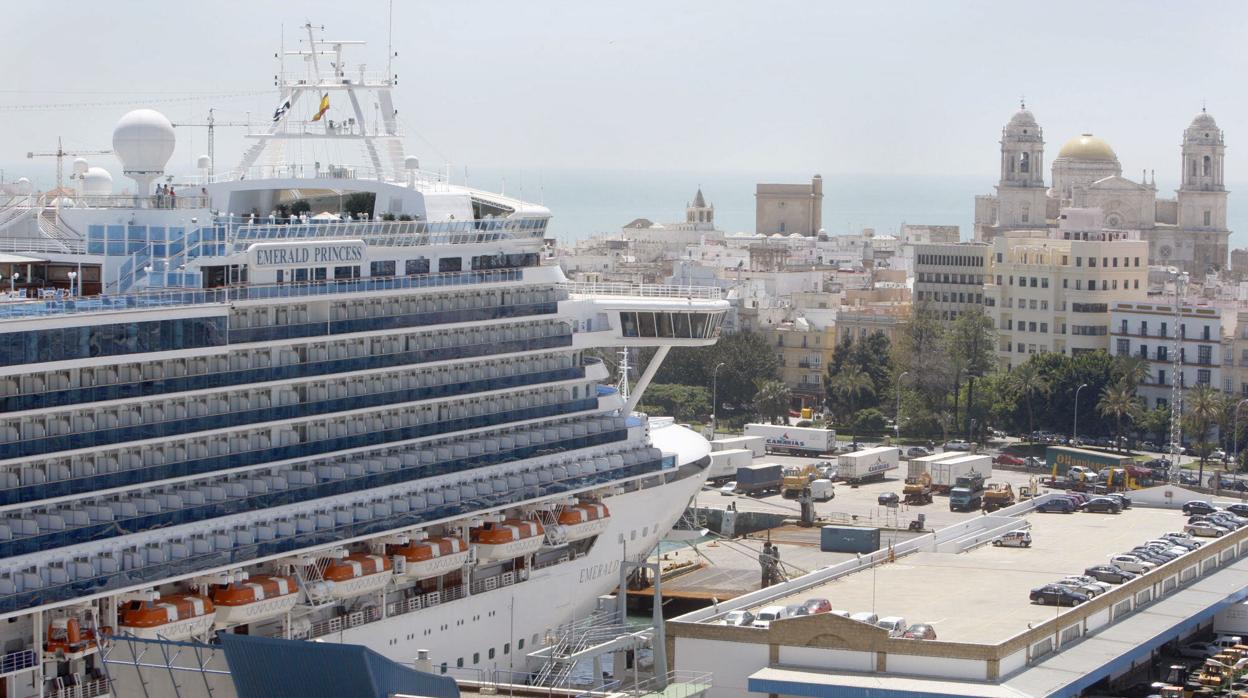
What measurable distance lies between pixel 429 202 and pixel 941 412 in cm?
5280

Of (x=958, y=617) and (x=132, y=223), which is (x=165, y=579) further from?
(x=958, y=617)

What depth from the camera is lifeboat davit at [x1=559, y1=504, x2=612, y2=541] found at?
52.6 m

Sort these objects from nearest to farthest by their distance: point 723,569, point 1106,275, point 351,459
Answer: point 351,459 < point 723,569 < point 1106,275

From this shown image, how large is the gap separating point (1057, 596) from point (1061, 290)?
58900 mm

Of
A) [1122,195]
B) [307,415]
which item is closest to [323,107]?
[307,415]

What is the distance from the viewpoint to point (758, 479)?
85188 mm

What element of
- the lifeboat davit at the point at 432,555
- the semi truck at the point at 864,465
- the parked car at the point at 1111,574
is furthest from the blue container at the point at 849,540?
the lifeboat davit at the point at 432,555

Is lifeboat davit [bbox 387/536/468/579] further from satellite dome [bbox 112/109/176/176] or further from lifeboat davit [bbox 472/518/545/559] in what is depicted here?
satellite dome [bbox 112/109/176/176]

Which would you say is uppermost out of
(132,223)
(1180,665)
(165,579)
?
(132,223)

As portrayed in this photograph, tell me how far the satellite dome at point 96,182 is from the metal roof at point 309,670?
13.2 m

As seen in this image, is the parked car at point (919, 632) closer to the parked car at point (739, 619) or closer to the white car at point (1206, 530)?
the parked car at point (739, 619)

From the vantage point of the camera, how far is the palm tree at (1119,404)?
310 ft

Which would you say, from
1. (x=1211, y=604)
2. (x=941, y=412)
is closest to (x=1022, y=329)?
(x=941, y=412)

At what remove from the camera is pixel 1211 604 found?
5662 cm
